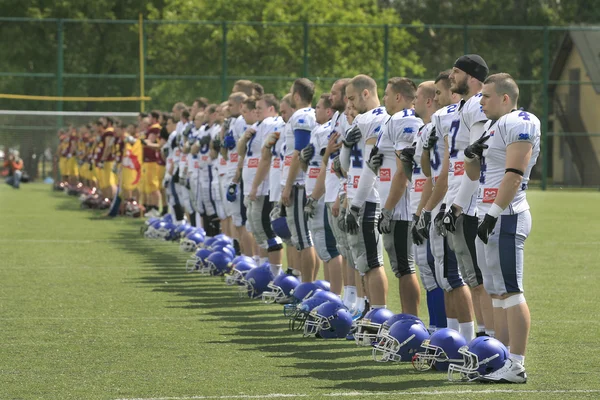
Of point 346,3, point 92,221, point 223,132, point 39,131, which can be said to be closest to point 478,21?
point 346,3

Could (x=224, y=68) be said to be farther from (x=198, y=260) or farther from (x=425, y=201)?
(x=425, y=201)

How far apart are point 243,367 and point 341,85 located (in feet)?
10.5

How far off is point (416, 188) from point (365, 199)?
663 millimetres

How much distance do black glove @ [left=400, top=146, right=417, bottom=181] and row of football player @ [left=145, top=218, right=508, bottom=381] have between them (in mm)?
1069

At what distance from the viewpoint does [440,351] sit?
7.74m

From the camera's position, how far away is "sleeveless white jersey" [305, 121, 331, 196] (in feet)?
35.6

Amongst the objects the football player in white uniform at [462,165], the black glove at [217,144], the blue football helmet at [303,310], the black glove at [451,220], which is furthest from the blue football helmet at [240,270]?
the black glove at [451,220]

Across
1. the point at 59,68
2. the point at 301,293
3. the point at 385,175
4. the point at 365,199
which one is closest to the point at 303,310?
the point at 301,293

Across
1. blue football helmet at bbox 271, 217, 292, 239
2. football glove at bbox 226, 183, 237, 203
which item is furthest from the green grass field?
football glove at bbox 226, 183, 237, 203

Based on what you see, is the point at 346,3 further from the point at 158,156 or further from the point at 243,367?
the point at 243,367

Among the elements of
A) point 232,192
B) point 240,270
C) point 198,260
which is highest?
point 232,192

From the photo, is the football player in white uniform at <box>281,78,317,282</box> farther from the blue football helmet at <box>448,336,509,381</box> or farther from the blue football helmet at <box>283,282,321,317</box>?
the blue football helmet at <box>448,336,509,381</box>

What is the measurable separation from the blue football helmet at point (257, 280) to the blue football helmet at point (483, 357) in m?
4.71

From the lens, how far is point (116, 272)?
571 inches
